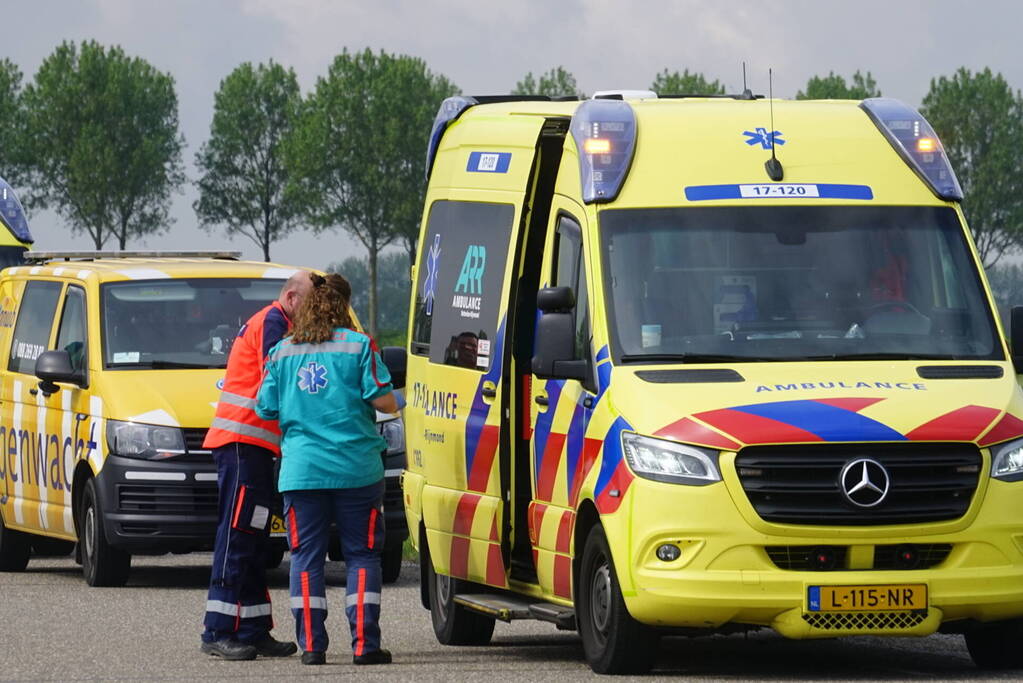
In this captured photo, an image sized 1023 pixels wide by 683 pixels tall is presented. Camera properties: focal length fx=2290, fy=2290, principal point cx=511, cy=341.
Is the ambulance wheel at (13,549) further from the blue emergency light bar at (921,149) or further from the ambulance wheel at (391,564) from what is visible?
the blue emergency light bar at (921,149)

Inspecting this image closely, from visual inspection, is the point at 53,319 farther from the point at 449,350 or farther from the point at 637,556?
the point at 637,556

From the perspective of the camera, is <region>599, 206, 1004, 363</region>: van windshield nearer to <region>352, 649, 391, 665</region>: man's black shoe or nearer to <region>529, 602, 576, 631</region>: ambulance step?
<region>529, 602, 576, 631</region>: ambulance step

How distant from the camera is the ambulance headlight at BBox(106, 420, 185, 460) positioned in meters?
15.4

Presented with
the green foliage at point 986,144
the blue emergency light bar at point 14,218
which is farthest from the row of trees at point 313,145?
the blue emergency light bar at point 14,218

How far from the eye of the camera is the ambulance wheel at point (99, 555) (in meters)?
15.7

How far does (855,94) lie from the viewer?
9925 centimetres

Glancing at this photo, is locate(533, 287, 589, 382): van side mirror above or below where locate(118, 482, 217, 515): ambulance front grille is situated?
above

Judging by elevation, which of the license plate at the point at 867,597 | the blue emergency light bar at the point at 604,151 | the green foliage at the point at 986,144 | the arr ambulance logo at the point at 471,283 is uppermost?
the green foliage at the point at 986,144

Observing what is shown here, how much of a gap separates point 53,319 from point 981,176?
82.4 m

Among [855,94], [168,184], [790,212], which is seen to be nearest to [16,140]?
[168,184]

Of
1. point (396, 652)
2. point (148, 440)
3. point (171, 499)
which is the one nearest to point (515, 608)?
point (396, 652)

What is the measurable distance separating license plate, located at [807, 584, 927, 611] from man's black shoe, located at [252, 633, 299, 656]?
303 centimetres

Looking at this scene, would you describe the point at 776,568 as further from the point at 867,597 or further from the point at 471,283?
the point at 471,283

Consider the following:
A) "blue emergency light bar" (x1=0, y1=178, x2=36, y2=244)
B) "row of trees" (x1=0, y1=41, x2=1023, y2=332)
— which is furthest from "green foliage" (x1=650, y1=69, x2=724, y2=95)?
"blue emergency light bar" (x1=0, y1=178, x2=36, y2=244)
